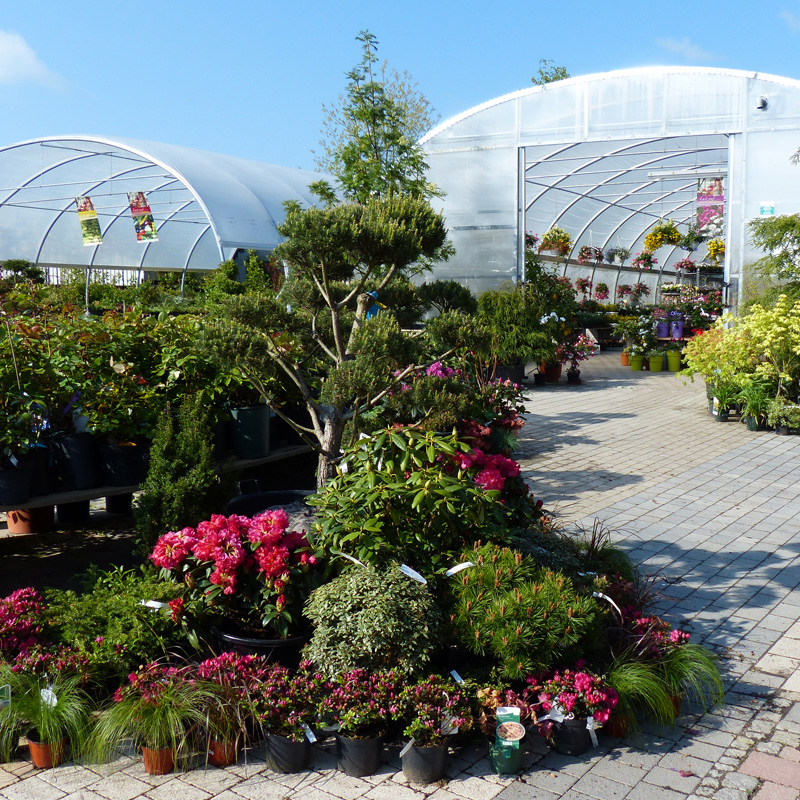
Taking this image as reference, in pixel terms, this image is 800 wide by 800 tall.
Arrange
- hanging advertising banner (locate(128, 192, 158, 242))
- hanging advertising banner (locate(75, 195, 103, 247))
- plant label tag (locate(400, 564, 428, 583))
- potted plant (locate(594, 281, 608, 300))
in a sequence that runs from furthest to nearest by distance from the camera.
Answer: potted plant (locate(594, 281, 608, 300)), hanging advertising banner (locate(128, 192, 158, 242)), hanging advertising banner (locate(75, 195, 103, 247)), plant label tag (locate(400, 564, 428, 583))

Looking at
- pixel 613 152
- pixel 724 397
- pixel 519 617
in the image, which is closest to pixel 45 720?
pixel 519 617

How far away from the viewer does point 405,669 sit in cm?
271

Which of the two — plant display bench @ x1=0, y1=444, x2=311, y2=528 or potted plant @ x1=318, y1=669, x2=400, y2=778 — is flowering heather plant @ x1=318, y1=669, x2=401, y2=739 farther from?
plant display bench @ x1=0, y1=444, x2=311, y2=528

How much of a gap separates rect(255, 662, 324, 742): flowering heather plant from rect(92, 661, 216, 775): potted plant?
19 cm

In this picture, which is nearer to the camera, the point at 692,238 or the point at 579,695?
the point at 579,695

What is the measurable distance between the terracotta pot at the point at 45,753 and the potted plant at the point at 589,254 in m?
18.0

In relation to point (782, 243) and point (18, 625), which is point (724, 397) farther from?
point (18, 625)

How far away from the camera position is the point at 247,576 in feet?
10.3

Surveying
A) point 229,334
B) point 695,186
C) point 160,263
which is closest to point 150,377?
point 229,334

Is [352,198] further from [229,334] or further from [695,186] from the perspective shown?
[695,186]

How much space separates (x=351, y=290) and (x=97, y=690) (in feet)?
7.85

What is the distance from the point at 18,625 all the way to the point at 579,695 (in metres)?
2.11

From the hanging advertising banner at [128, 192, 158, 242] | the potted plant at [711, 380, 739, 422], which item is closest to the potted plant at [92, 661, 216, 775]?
the potted plant at [711, 380, 739, 422]

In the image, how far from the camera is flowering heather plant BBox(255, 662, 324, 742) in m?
2.57
